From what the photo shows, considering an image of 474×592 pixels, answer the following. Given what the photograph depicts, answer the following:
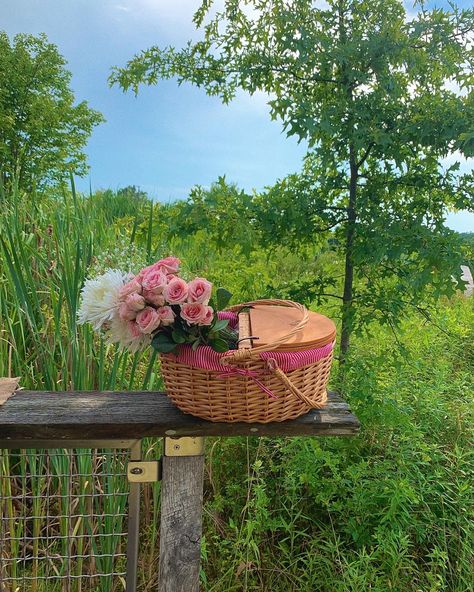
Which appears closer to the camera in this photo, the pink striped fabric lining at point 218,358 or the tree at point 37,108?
the pink striped fabric lining at point 218,358

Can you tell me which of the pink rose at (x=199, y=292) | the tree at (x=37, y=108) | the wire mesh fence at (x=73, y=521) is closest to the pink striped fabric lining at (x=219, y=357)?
the pink rose at (x=199, y=292)

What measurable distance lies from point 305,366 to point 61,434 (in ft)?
2.19

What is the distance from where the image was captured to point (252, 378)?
126 centimetres

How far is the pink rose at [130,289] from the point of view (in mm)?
1263

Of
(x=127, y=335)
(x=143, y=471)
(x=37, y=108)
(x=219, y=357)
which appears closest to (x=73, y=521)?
Result: (x=143, y=471)

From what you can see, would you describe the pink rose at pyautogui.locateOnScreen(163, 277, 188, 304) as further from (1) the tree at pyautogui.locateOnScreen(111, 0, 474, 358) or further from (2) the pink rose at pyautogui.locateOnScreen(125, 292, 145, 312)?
(1) the tree at pyautogui.locateOnScreen(111, 0, 474, 358)

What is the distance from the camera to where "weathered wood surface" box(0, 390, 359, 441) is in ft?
4.50

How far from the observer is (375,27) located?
89.7 inches

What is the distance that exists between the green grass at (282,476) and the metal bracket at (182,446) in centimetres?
48

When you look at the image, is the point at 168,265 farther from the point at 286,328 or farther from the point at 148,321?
the point at 286,328

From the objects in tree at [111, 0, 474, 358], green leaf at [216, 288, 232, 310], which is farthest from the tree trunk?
green leaf at [216, 288, 232, 310]

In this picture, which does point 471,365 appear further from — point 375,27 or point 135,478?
point 135,478

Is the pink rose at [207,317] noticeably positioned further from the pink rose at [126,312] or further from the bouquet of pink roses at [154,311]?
the pink rose at [126,312]

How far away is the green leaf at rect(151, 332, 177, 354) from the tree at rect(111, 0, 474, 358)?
1075 mm
